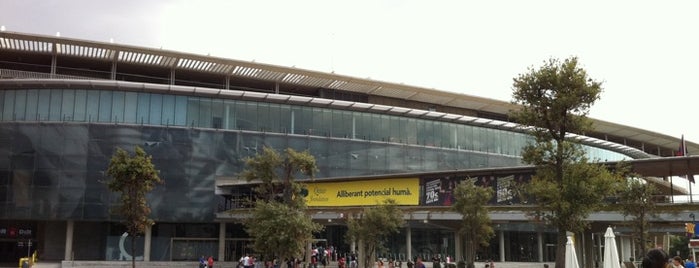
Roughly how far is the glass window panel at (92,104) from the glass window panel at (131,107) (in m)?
2.04

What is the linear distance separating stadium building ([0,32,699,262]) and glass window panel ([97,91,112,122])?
0.08 meters

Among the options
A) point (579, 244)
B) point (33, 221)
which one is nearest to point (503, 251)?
point (579, 244)

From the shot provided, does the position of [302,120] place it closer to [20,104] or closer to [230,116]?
[230,116]

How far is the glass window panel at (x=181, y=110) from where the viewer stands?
169 feet

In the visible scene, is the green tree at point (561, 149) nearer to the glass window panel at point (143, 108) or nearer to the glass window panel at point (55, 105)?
the glass window panel at point (143, 108)

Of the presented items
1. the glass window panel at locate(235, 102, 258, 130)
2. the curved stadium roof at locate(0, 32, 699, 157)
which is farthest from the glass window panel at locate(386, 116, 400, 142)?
the glass window panel at locate(235, 102, 258, 130)

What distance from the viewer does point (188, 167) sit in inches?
2009

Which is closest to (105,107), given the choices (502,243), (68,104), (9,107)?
(68,104)

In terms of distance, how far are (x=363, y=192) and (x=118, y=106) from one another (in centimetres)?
2058

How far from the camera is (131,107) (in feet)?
167

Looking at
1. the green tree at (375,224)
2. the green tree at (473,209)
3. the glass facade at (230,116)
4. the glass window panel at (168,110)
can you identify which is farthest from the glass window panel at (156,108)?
the green tree at (473,209)

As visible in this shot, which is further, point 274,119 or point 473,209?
point 274,119

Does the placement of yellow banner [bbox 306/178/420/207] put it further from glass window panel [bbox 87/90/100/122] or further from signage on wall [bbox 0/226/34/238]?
signage on wall [bbox 0/226/34/238]

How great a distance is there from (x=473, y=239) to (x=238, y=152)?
2282cm
